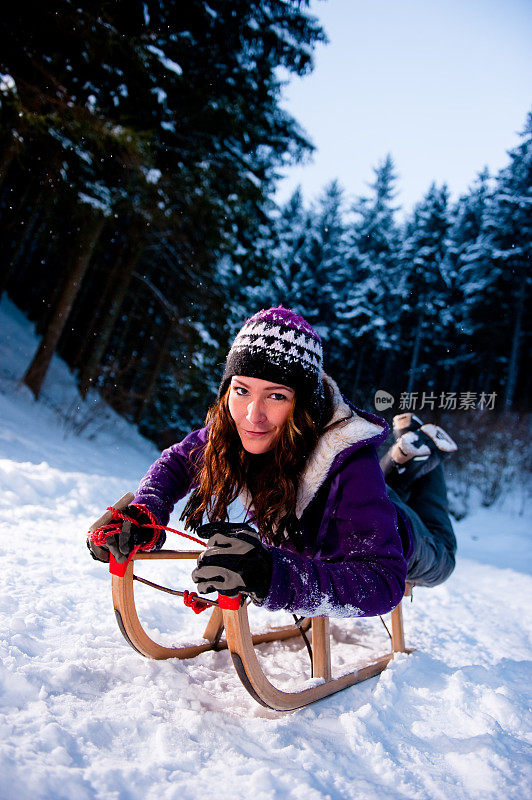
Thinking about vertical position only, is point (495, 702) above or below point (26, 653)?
above

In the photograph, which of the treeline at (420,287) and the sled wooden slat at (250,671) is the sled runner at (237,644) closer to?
the sled wooden slat at (250,671)

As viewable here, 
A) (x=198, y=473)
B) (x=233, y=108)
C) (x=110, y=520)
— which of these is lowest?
(x=110, y=520)

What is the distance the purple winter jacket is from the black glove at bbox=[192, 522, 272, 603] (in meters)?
0.04

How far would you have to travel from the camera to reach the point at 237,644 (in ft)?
4.71

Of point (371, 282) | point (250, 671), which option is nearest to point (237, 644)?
point (250, 671)

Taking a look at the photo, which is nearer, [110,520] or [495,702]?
[110,520]

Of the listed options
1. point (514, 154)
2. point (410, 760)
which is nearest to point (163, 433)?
point (410, 760)

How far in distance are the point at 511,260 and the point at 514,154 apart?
521cm

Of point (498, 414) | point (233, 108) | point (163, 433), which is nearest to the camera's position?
point (233, 108)

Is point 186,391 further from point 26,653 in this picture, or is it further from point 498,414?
point 498,414

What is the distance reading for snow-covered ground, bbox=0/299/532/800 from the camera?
120 cm

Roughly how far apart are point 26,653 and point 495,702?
1.90 metres

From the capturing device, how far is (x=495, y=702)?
1968 millimetres

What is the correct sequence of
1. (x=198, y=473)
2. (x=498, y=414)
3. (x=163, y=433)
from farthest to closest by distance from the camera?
(x=498, y=414), (x=163, y=433), (x=198, y=473)
